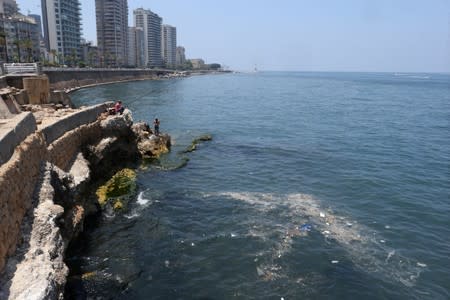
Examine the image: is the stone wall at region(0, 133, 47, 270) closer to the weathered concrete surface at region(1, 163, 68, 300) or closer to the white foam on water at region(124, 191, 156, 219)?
the weathered concrete surface at region(1, 163, 68, 300)

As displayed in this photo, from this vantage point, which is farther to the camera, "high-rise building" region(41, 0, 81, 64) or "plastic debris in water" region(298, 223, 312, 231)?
"high-rise building" region(41, 0, 81, 64)

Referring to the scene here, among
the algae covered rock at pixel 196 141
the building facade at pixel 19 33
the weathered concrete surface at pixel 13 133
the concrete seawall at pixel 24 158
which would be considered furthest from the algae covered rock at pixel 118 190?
the building facade at pixel 19 33

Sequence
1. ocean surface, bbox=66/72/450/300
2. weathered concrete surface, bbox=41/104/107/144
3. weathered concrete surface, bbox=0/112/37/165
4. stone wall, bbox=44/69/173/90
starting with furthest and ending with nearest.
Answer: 1. stone wall, bbox=44/69/173/90
2. weathered concrete surface, bbox=41/104/107/144
3. ocean surface, bbox=66/72/450/300
4. weathered concrete surface, bbox=0/112/37/165

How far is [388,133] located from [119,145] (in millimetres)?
32174

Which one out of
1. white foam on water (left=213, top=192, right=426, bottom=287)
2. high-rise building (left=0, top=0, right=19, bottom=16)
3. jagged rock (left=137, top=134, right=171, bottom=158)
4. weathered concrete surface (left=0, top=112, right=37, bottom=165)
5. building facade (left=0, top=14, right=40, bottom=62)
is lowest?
white foam on water (left=213, top=192, right=426, bottom=287)

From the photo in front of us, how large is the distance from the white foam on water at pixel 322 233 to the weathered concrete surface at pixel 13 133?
33.6 ft

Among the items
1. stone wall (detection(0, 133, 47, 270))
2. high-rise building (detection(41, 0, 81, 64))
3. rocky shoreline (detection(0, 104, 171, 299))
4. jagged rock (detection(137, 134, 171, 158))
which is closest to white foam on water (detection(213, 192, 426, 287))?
rocky shoreline (detection(0, 104, 171, 299))

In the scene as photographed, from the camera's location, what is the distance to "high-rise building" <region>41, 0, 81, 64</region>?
166 meters

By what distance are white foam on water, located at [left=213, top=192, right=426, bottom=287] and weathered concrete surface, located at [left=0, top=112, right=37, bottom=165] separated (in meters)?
10.2

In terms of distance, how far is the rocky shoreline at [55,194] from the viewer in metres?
9.91

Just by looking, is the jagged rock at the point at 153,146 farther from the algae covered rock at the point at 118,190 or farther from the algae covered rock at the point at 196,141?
the algae covered rock at the point at 118,190

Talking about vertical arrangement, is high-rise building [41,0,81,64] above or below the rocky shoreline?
above

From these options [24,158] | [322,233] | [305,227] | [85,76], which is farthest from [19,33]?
[322,233]

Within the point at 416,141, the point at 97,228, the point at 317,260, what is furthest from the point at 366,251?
the point at 416,141
